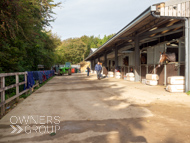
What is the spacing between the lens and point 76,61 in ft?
230

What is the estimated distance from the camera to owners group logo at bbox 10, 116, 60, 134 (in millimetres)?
3346

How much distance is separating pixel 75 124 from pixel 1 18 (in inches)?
257

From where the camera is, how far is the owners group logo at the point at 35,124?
3.35 m

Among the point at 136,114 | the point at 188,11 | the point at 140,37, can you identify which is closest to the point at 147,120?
the point at 136,114

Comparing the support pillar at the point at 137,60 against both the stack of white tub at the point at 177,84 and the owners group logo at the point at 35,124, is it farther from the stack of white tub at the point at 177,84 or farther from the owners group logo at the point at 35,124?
the owners group logo at the point at 35,124

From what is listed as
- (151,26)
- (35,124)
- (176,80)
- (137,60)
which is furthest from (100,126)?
(137,60)

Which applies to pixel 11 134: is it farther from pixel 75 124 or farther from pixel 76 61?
pixel 76 61

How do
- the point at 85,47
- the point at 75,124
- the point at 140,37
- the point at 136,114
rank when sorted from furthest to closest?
the point at 85,47, the point at 140,37, the point at 136,114, the point at 75,124

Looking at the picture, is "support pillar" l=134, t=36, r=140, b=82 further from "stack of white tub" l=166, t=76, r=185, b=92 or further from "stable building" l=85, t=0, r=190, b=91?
"stack of white tub" l=166, t=76, r=185, b=92

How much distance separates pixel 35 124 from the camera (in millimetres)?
3734

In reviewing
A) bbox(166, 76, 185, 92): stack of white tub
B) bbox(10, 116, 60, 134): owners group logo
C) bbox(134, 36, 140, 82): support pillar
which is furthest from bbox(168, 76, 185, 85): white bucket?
bbox(10, 116, 60, 134): owners group logo

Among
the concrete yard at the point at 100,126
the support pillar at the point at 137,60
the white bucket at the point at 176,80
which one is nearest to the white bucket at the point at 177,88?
the white bucket at the point at 176,80

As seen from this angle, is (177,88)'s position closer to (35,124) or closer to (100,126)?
(100,126)

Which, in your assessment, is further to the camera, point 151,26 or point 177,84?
point 151,26
